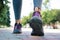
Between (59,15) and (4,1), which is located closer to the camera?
(4,1)

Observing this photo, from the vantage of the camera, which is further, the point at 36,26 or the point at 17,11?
the point at 17,11

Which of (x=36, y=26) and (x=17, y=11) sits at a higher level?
(x=17, y=11)

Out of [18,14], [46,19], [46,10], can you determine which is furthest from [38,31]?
[46,19]

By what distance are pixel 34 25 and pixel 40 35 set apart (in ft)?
0.50

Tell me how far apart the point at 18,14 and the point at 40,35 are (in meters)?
0.53

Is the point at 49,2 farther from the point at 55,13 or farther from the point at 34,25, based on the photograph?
the point at 34,25

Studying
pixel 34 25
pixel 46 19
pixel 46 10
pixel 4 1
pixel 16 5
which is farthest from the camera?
pixel 46 19

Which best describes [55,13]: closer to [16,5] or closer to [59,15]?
[59,15]

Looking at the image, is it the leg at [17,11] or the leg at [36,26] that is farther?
the leg at [17,11]

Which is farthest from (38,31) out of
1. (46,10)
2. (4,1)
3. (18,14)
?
(46,10)

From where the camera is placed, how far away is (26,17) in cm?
3416

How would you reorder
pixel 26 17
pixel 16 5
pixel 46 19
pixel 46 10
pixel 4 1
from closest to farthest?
1. pixel 16 5
2. pixel 4 1
3. pixel 46 10
4. pixel 46 19
5. pixel 26 17

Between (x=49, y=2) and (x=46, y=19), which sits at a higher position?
(x=49, y=2)

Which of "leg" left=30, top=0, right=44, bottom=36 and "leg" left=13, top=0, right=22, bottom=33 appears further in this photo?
"leg" left=13, top=0, right=22, bottom=33
